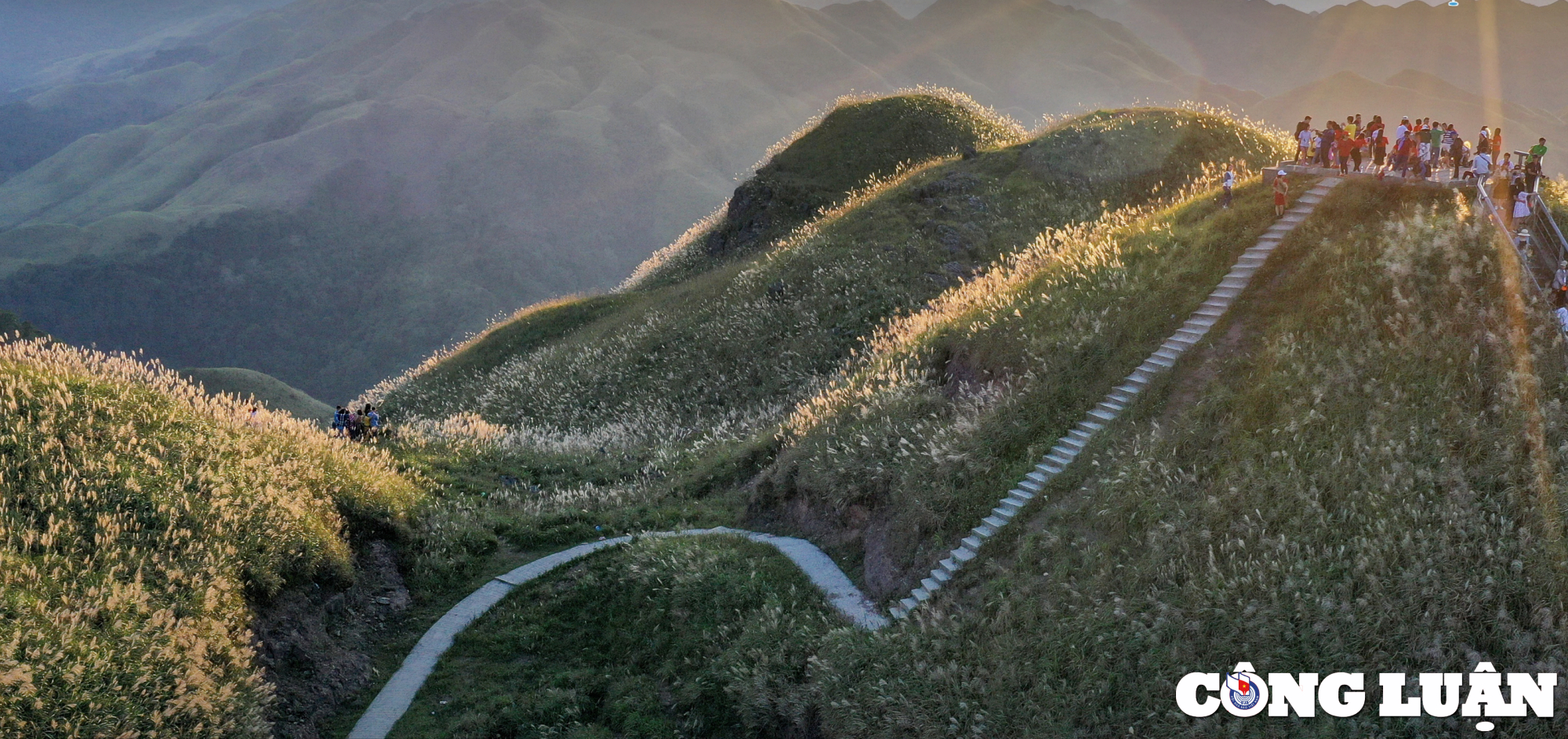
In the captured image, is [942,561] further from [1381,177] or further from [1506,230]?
[1381,177]

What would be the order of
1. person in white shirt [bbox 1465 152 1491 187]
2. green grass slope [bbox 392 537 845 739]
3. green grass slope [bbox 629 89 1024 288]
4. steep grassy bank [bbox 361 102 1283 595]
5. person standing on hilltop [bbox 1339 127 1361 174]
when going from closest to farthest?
green grass slope [bbox 392 537 845 739]
person in white shirt [bbox 1465 152 1491 187]
person standing on hilltop [bbox 1339 127 1361 174]
steep grassy bank [bbox 361 102 1283 595]
green grass slope [bbox 629 89 1024 288]

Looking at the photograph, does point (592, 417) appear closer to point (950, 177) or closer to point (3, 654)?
point (950, 177)

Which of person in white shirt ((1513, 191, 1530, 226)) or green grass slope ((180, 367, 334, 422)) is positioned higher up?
person in white shirt ((1513, 191, 1530, 226))

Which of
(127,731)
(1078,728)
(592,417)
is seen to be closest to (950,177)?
(592,417)

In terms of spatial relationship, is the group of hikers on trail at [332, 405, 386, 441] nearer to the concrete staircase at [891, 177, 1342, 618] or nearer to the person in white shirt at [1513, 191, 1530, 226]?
the concrete staircase at [891, 177, 1342, 618]

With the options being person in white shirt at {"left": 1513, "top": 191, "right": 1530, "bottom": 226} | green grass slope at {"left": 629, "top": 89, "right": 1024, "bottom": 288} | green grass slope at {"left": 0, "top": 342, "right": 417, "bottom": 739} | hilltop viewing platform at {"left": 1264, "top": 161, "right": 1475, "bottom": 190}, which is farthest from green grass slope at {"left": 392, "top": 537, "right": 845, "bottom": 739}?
green grass slope at {"left": 629, "top": 89, "right": 1024, "bottom": 288}
